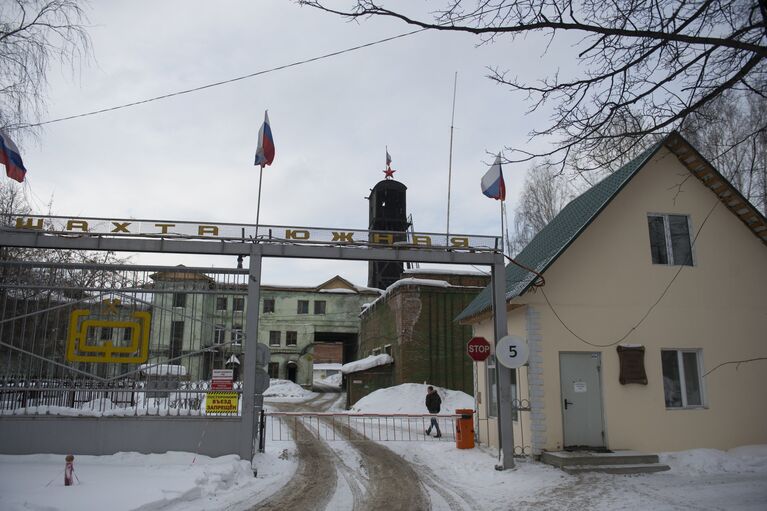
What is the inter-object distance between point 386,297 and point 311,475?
22.1m

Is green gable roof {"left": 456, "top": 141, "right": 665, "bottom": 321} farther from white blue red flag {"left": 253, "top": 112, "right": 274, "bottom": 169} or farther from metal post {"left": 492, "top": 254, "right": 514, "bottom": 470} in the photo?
white blue red flag {"left": 253, "top": 112, "right": 274, "bottom": 169}

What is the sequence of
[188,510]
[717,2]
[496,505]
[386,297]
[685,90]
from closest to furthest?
[717,2], [685,90], [188,510], [496,505], [386,297]

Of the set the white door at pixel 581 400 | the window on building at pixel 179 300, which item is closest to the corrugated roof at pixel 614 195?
the white door at pixel 581 400

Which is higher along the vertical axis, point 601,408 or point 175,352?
point 175,352

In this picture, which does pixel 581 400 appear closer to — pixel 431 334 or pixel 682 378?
pixel 682 378

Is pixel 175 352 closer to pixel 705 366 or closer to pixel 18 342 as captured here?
pixel 18 342

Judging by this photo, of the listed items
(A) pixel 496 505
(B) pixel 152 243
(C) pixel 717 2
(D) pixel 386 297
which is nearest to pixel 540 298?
(A) pixel 496 505

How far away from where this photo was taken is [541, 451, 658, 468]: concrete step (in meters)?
12.5

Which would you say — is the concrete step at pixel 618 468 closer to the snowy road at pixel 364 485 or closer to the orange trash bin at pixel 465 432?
the snowy road at pixel 364 485

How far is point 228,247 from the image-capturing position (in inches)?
498

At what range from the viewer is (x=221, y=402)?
481 inches

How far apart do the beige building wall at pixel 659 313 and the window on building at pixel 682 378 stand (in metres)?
0.20

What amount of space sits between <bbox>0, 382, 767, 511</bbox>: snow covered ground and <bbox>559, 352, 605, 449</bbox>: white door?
1559mm

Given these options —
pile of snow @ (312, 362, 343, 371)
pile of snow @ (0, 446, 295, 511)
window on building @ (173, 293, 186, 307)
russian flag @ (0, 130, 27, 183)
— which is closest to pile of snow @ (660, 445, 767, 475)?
pile of snow @ (0, 446, 295, 511)
